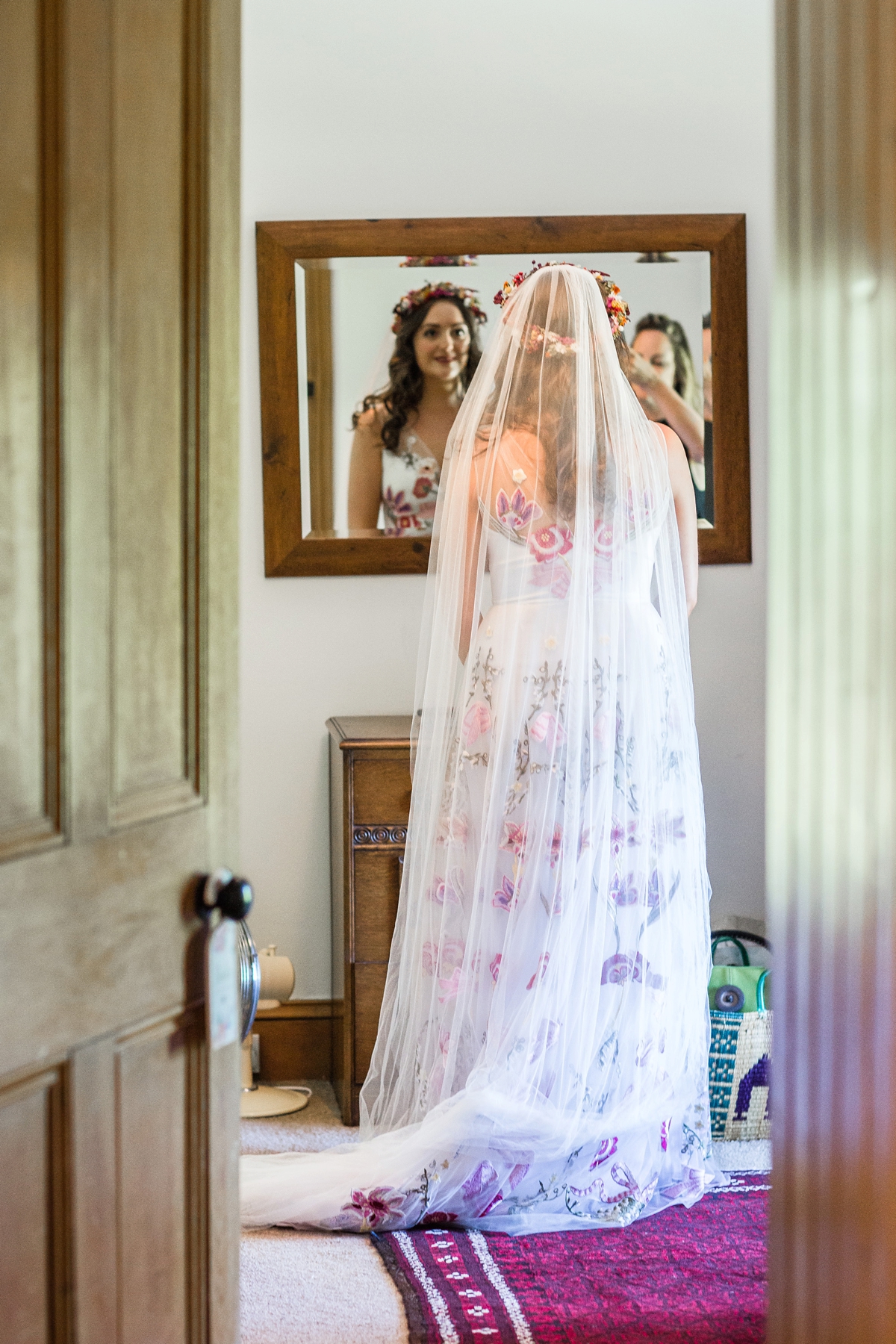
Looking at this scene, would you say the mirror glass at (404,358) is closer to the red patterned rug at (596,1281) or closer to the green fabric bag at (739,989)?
the green fabric bag at (739,989)

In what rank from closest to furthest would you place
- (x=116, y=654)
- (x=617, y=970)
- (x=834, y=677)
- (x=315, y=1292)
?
(x=834, y=677) < (x=116, y=654) < (x=315, y=1292) < (x=617, y=970)

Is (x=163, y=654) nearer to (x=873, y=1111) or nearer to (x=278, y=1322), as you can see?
(x=873, y=1111)

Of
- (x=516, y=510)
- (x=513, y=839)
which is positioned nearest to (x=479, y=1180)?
(x=513, y=839)

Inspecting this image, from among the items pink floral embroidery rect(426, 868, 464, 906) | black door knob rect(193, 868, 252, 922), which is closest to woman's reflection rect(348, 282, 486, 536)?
pink floral embroidery rect(426, 868, 464, 906)

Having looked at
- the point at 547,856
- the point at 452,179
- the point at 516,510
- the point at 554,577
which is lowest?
the point at 547,856

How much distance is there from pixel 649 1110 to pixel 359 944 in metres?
0.83

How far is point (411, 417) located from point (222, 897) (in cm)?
233

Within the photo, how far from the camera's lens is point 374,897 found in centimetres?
301

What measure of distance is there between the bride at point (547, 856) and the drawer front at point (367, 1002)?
1.24 ft

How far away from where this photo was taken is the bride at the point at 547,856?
7.90 ft

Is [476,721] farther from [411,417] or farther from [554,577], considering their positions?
[411,417]

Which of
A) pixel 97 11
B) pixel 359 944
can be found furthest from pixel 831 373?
pixel 359 944

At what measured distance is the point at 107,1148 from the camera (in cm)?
116

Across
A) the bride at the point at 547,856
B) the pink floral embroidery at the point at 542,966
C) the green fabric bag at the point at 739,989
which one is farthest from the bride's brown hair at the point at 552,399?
the green fabric bag at the point at 739,989
